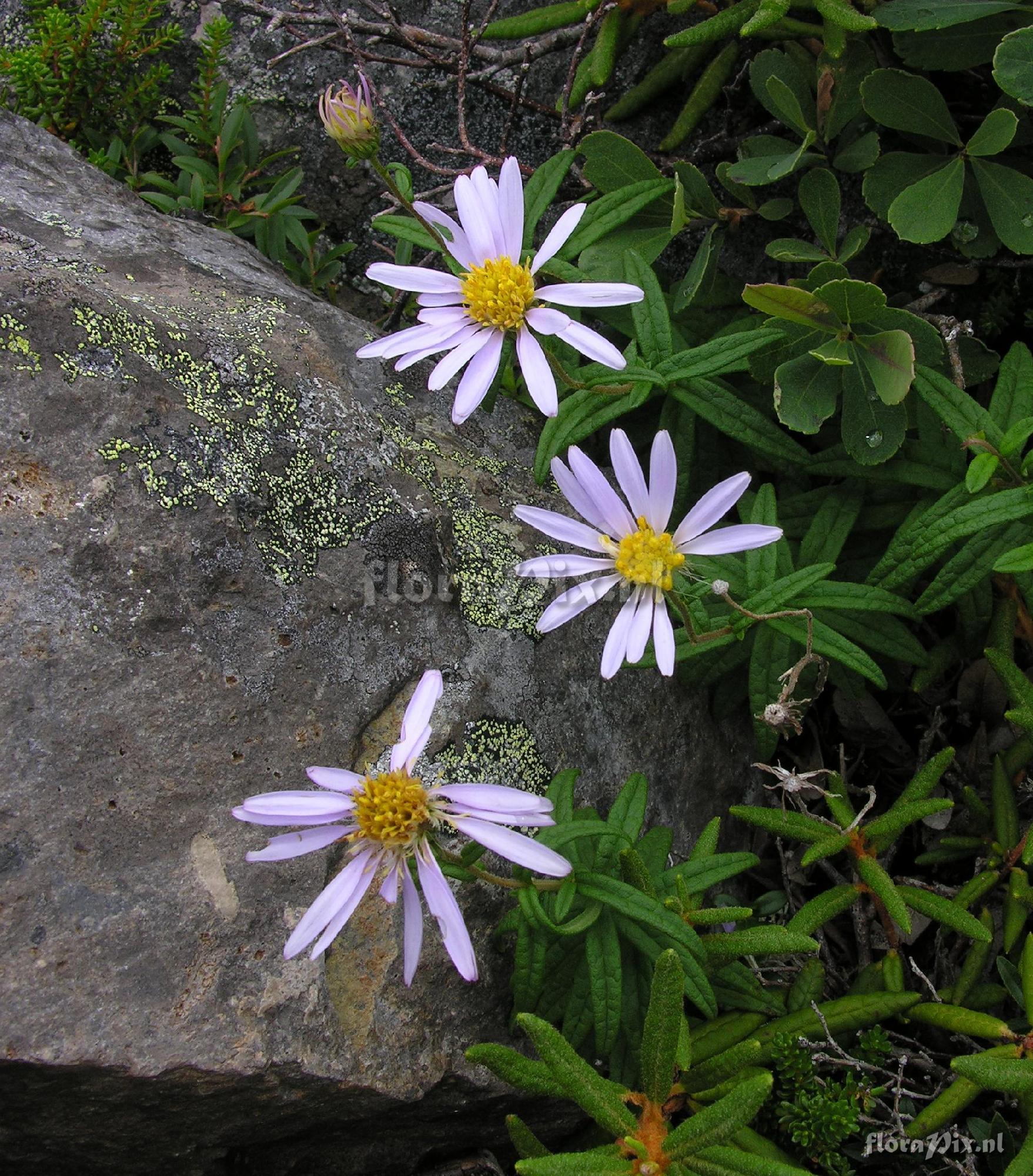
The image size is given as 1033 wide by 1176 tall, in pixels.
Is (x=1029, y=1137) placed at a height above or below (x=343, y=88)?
below

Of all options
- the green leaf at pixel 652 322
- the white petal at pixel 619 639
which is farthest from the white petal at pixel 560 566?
the green leaf at pixel 652 322

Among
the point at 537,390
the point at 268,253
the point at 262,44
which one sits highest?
the point at 262,44

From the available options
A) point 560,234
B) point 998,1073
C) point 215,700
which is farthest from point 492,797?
point 560,234

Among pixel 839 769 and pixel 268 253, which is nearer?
pixel 839 769

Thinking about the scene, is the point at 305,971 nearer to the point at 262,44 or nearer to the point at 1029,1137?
the point at 1029,1137

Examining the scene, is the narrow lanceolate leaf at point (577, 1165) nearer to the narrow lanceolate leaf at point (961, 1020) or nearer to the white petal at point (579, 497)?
the narrow lanceolate leaf at point (961, 1020)

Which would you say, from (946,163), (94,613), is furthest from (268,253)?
(946,163)

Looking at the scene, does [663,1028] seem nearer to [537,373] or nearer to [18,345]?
[537,373]
